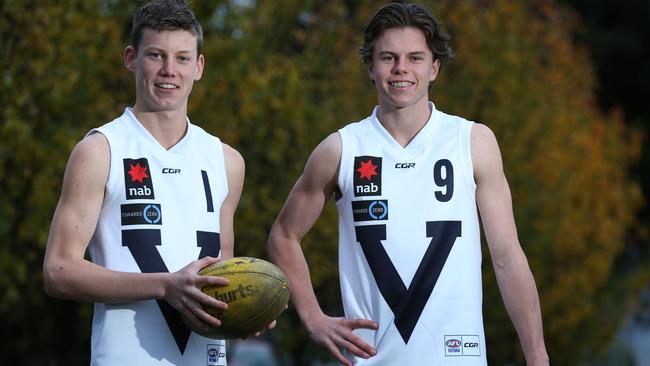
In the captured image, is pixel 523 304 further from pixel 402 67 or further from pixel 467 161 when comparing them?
pixel 402 67

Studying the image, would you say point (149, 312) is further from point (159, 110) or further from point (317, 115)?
point (317, 115)

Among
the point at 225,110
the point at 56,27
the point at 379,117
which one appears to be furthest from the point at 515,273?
the point at 225,110

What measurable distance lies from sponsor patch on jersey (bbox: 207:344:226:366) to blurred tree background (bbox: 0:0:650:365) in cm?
641

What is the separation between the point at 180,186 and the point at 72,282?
725 millimetres

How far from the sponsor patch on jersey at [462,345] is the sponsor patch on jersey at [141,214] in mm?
1484

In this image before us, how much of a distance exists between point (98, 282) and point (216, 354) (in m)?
0.72

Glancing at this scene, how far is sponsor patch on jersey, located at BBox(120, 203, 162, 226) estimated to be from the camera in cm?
598

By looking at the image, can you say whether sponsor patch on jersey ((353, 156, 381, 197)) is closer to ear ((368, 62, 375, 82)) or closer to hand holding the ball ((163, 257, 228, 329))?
ear ((368, 62, 375, 82))

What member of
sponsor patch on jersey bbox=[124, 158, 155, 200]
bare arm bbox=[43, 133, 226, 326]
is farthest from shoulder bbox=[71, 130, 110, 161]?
sponsor patch on jersey bbox=[124, 158, 155, 200]

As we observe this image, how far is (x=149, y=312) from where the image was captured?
19.6 ft

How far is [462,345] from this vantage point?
623 centimetres

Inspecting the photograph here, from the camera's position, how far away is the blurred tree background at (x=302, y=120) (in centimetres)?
1261

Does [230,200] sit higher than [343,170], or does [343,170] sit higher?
[343,170]

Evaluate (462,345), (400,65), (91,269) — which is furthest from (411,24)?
(91,269)
